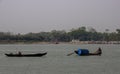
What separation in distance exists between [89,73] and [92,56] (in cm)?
3364

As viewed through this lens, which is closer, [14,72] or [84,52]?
[14,72]

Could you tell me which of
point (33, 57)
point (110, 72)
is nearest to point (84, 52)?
point (33, 57)

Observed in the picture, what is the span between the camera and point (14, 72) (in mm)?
42594

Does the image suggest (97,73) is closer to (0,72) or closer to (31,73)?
(31,73)

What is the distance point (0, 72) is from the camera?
4238cm

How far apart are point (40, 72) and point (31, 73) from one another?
1.61 m

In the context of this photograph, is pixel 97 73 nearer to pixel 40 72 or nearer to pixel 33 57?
pixel 40 72

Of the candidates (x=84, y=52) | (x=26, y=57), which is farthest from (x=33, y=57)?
(x=84, y=52)

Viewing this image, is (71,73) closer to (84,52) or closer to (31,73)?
(31,73)

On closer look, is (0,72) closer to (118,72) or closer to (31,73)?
(31,73)

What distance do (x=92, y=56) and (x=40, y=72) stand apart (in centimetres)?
3365

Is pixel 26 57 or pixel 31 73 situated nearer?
pixel 31 73

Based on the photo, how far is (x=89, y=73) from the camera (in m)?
41.0

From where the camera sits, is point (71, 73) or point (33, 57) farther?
point (33, 57)
